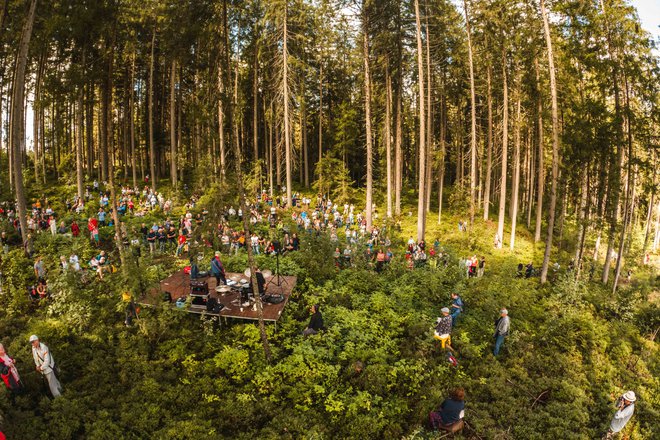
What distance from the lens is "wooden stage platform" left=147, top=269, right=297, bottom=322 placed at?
10.4 m

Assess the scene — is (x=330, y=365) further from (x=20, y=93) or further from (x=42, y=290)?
(x=20, y=93)

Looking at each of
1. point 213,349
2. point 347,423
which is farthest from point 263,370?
point 347,423

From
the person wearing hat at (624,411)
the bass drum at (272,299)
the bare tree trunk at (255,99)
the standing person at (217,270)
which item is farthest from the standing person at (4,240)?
the person wearing hat at (624,411)

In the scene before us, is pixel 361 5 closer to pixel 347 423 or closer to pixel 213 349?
pixel 213 349

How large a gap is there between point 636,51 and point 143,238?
25.2 m

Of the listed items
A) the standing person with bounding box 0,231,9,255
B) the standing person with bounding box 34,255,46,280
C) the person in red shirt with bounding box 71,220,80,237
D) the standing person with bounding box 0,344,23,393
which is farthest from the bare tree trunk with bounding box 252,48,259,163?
the standing person with bounding box 0,344,23,393

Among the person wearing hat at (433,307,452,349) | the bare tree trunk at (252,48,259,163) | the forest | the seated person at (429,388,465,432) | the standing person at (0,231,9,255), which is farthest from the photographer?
the bare tree trunk at (252,48,259,163)

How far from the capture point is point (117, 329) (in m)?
10.2

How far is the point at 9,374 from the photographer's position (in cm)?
748

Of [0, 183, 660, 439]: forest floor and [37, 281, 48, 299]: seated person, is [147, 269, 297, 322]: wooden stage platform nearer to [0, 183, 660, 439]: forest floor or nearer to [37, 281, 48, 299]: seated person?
[0, 183, 660, 439]: forest floor

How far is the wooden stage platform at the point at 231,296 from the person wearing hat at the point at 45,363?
8.85 ft

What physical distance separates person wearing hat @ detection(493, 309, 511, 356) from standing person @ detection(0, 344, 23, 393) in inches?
503

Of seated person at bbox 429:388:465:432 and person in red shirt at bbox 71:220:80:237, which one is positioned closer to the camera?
seated person at bbox 429:388:465:432

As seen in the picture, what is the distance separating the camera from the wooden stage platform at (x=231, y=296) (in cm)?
1039
